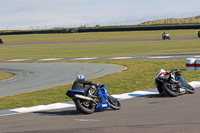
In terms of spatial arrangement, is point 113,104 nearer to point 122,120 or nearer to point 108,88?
point 122,120

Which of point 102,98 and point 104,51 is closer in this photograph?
point 102,98

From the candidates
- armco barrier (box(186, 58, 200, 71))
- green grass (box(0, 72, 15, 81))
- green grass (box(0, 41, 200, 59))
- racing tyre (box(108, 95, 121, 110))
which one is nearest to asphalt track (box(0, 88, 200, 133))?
racing tyre (box(108, 95, 121, 110))

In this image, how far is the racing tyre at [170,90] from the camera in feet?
44.0

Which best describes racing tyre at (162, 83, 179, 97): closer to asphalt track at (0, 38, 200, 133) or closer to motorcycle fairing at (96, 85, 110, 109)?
asphalt track at (0, 38, 200, 133)

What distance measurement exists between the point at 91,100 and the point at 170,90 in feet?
13.1

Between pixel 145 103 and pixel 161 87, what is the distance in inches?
69.2

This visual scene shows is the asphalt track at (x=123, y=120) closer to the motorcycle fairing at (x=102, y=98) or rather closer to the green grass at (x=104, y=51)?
the motorcycle fairing at (x=102, y=98)

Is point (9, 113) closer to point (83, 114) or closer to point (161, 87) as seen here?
point (83, 114)

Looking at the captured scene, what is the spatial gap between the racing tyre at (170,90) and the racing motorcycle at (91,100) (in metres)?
2.68

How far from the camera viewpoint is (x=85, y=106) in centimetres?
1089

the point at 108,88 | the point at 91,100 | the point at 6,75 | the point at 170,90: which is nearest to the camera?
the point at 91,100

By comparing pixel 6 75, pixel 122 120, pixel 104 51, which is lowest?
pixel 104 51

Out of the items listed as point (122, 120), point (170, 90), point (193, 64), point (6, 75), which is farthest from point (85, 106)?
point (6, 75)

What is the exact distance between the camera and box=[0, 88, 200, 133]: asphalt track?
8.61m
